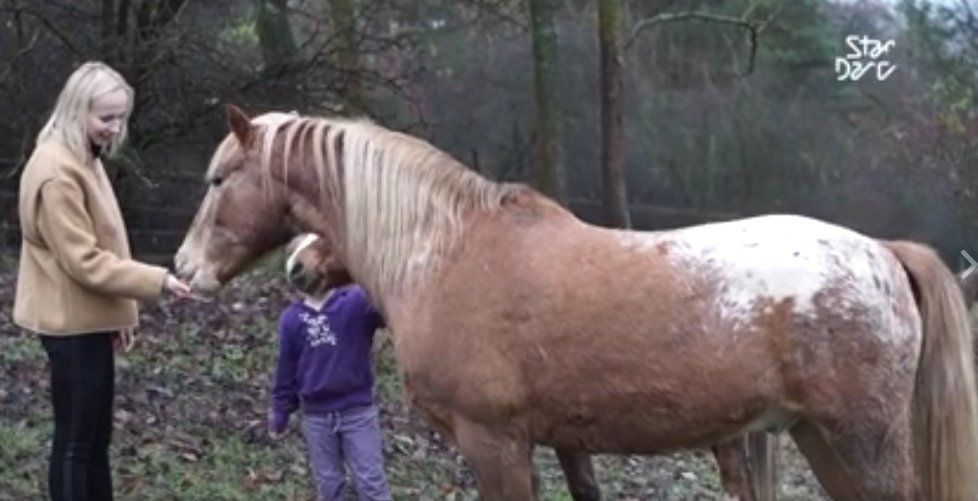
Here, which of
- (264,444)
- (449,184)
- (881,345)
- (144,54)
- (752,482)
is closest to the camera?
(881,345)

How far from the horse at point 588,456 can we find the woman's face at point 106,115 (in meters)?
0.67

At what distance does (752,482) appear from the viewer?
5766 millimetres

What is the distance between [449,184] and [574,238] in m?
0.44

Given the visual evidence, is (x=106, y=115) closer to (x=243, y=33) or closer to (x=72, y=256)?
(x=72, y=256)

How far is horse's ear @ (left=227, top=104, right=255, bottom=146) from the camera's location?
4.77m

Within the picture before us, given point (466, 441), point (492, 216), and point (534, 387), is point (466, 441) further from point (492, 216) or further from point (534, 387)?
point (492, 216)

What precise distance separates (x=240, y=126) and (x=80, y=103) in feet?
1.59

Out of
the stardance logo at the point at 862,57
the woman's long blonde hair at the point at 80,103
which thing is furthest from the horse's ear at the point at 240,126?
the stardance logo at the point at 862,57

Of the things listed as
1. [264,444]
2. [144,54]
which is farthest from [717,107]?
[264,444]

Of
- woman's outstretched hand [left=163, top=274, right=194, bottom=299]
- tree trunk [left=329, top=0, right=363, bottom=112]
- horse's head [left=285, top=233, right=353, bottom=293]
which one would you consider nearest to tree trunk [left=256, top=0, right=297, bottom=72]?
tree trunk [left=329, top=0, right=363, bottom=112]

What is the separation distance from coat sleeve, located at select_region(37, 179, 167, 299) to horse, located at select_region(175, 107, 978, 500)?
0.42 m

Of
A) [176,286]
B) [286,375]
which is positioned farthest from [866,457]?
[176,286]

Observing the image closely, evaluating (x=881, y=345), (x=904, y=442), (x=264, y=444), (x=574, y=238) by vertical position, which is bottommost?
(x=264, y=444)

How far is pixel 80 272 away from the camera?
467cm
